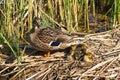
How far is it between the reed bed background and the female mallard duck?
37 cm

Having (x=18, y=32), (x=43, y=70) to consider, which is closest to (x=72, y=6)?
(x=18, y=32)

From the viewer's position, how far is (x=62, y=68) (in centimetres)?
549

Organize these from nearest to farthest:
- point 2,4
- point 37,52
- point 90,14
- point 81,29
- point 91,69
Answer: point 91,69 < point 37,52 < point 2,4 < point 81,29 < point 90,14

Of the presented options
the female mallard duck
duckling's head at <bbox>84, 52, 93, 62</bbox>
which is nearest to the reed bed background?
the female mallard duck

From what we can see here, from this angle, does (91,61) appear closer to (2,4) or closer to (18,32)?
(18,32)

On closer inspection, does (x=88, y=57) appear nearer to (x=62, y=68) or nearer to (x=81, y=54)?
(x=81, y=54)

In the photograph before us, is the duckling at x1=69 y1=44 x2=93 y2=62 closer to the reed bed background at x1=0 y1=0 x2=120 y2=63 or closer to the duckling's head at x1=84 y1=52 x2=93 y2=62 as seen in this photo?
the duckling's head at x1=84 y1=52 x2=93 y2=62

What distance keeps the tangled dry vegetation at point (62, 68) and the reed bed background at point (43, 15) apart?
0.47 meters

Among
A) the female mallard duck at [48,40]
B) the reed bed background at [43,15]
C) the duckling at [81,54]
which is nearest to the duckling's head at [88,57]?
the duckling at [81,54]

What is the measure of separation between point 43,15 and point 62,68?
133 cm

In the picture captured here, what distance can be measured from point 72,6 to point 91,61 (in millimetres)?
1446

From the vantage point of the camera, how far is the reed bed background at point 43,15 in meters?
6.24

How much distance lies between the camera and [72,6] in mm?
6746

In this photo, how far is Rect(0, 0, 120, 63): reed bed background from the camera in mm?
6238
